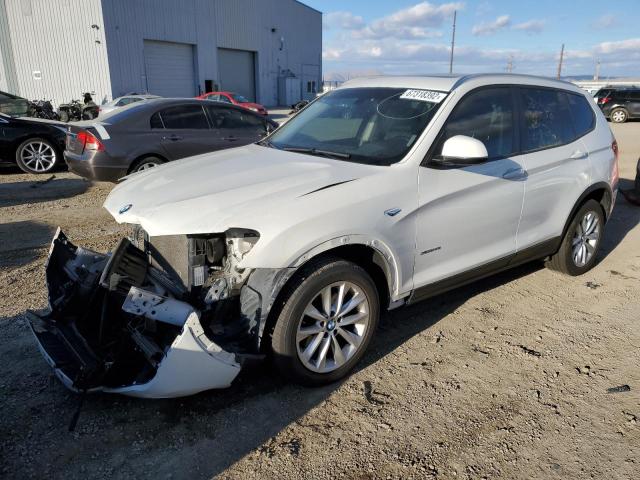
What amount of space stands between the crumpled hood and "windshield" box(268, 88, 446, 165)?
0.22 m

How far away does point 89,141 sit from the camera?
303 inches

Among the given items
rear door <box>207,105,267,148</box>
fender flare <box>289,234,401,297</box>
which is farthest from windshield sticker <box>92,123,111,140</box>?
fender flare <box>289,234,401,297</box>

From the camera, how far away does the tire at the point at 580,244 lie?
4.93 m

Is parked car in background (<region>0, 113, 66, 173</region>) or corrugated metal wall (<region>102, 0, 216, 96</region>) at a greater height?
corrugated metal wall (<region>102, 0, 216, 96</region>)

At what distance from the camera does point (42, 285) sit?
15.3 feet

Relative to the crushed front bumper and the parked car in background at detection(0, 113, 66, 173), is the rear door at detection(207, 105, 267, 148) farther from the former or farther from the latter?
the crushed front bumper

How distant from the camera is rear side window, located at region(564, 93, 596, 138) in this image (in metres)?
4.89

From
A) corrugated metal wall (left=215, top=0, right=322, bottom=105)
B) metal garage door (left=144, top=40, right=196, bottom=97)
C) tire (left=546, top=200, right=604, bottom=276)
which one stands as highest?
corrugated metal wall (left=215, top=0, right=322, bottom=105)

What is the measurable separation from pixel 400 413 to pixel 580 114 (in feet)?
11.9

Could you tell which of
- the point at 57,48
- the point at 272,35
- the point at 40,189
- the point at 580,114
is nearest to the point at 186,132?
the point at 40,189

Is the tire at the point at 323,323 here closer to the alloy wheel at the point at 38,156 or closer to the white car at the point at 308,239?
the white car at the point at 308,239

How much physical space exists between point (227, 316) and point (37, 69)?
30681 millimetres

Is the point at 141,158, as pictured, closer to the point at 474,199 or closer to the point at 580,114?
the point at 474,199

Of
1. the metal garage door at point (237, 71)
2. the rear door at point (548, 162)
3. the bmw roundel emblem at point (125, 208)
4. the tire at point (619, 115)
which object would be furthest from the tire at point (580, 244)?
the metal garage door at point (237, 71)
